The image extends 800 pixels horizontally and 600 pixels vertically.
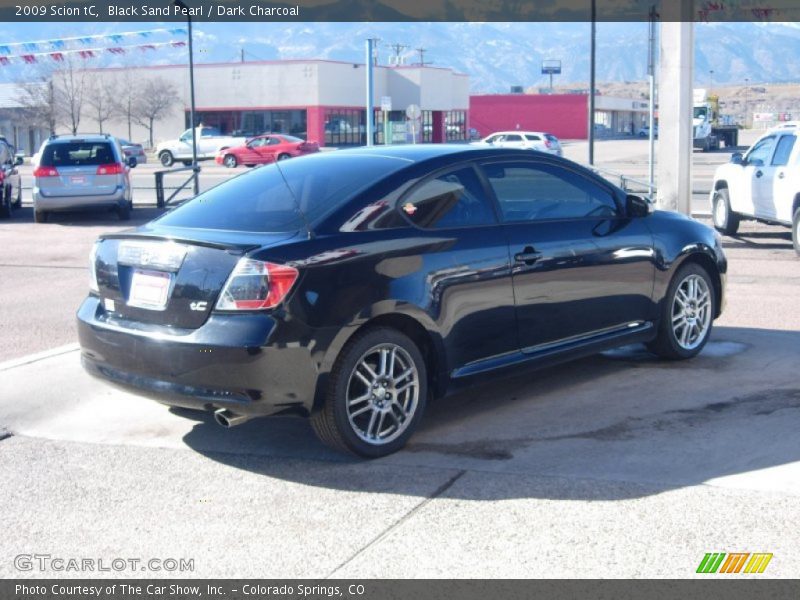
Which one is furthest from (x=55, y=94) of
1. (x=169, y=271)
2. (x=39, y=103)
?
(x=169, y=271)

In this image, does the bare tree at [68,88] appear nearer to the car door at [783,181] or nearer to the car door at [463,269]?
the car door at [783,181]

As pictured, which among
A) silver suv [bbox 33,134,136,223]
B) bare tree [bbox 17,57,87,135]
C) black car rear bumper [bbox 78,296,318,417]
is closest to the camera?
black car rear bumper [bbox 78,296,318,417]

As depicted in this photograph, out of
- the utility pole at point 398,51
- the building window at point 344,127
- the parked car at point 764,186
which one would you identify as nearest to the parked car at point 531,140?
the building window at point 344,127

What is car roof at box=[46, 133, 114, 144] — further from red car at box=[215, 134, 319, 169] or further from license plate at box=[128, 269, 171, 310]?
red car at box=[215, 134, 319, 169]

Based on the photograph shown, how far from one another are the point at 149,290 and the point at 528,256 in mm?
2259

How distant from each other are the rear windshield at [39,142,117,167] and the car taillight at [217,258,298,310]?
15.5 meters

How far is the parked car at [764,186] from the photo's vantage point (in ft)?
47.4

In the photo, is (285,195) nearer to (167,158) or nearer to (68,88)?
(167,158)

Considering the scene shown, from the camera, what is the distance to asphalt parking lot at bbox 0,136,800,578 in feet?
14.8

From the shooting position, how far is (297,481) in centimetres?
548

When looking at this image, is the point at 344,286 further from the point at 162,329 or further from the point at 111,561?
the point at 111,561

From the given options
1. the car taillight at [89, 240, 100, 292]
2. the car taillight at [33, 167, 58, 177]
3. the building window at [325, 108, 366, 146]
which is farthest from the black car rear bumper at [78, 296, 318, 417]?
the building window at [325, 108, 366, 146]

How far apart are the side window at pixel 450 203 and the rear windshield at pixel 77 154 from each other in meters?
14.9
